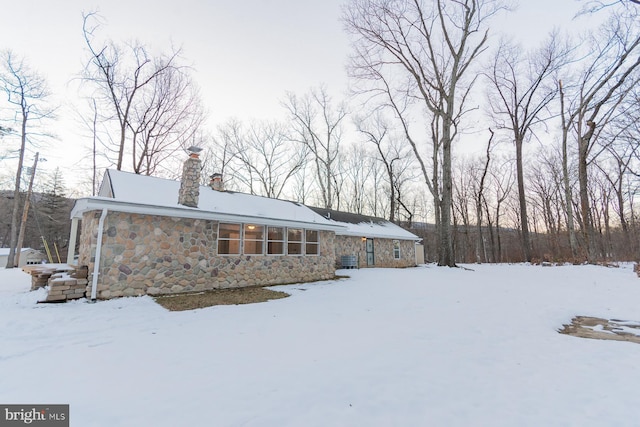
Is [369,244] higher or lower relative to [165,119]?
lower

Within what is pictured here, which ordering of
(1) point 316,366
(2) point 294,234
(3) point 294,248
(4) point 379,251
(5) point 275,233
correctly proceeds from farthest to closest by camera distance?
(4) point 379,251 < (2) point 294,234 < (3) point 294,248 < (5) point 275,233 < (1) point 316,366

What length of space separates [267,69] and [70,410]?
14247 millimetres

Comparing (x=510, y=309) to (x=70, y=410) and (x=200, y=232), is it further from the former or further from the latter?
(x=200, y=232)

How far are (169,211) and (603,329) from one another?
936cm

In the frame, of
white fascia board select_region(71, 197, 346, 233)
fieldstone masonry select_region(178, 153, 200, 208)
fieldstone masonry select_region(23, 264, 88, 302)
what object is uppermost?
fieldstone masonry select_region(178, 153, 200, 208)

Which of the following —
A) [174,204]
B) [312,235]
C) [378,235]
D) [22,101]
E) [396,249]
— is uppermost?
[22,101]

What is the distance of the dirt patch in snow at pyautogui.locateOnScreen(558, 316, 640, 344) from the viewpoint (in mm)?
4055

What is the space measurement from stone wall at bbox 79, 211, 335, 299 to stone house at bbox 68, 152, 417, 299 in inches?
0.8

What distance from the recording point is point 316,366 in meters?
2.95

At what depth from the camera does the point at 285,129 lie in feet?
79.9

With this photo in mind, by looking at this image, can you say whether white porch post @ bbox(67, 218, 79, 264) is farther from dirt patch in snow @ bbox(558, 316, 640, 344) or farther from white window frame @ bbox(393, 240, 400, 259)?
white window frame @ bbox(393, 240, 400, 259)

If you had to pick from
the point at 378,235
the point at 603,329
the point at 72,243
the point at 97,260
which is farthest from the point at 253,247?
the point at 378,235

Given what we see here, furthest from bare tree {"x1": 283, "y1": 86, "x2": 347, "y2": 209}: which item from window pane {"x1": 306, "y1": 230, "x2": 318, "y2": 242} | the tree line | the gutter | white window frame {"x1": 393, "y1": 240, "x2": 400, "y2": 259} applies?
the gutter

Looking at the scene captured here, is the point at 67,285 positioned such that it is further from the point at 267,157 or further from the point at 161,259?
the point at 267,157
